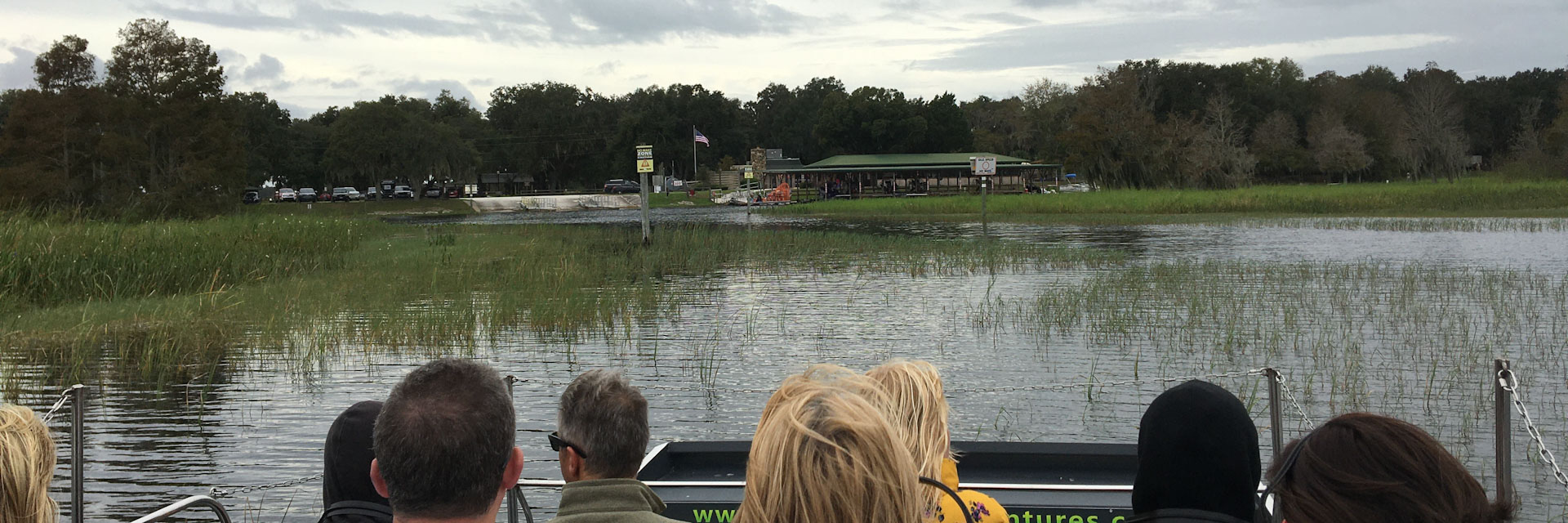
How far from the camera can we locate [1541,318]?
533 inches

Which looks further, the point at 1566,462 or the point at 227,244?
the point at 227,244

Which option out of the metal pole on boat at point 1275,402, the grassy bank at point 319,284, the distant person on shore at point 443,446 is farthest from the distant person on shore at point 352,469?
the grassy bank at point 319,284

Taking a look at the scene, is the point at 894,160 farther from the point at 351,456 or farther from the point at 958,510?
the point at 958,510

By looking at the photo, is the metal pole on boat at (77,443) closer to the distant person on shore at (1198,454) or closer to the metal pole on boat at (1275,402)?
the distant person on shore at (1198,454)

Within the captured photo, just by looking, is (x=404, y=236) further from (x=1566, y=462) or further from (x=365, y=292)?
(x=1566, y=462)

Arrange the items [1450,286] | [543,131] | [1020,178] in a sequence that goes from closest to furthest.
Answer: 1. [1450,286]
2. [1020,178]
3. [543,131]

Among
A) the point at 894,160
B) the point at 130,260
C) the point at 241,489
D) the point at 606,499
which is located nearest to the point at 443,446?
the point at 606,499

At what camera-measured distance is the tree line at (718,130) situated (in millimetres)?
43656

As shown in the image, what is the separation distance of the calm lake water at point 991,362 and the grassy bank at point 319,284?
0.70 m

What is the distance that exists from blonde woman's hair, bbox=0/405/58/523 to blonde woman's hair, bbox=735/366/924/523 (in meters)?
1.69

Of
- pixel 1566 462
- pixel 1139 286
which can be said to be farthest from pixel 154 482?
pixel 1139 286

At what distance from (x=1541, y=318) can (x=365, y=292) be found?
16.2 meters

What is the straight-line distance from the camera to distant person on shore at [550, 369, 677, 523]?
109 inches

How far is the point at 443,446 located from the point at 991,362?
9896mm
